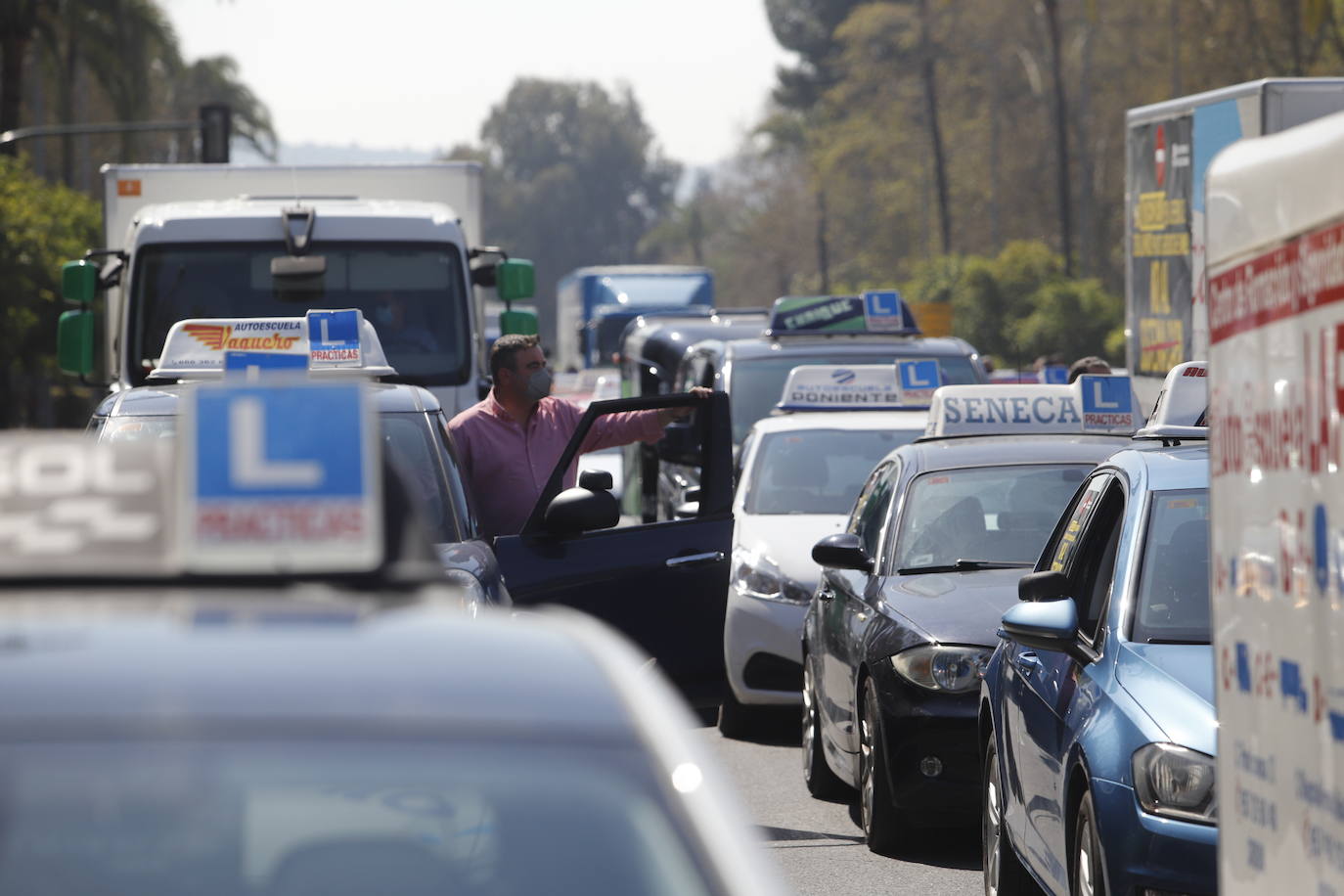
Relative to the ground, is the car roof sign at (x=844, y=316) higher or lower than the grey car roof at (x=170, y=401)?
higher

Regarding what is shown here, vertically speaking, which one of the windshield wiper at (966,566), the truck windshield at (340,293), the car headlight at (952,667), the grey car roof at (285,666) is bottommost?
the car headlight at (952,667)

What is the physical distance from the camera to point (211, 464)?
113 inches

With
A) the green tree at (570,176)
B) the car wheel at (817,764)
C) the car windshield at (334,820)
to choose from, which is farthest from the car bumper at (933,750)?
the green tree at (570,176)

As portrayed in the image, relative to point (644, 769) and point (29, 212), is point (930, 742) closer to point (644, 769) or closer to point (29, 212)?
point (644, 769)

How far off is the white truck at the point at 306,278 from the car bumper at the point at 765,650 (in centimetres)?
279

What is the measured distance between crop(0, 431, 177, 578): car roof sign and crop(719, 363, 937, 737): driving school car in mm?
8147

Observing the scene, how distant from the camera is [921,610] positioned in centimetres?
825

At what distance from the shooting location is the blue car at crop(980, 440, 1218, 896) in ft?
17.0

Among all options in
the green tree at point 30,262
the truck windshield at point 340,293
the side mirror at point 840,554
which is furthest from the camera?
the green tree at point 30,262

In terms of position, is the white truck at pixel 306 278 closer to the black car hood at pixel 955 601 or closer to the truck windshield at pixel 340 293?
the truck windshield at pixel 340 293

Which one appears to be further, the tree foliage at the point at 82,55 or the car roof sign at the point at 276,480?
the tree foliage at the point at 82,55

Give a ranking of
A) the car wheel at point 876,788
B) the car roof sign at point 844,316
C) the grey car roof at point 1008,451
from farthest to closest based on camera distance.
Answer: the car roof sign at point 844,316
the grey car roof at point 1008,451
the car wheel at point 876,788

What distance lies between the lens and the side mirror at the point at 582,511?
7.26 m

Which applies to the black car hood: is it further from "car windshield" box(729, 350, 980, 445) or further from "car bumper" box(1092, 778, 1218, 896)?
"car windshield" box(729, 350, 980, 445)
